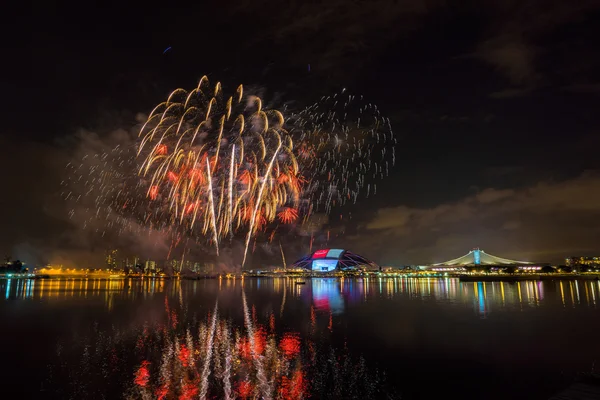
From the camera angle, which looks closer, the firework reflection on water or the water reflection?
the firework reflection on water

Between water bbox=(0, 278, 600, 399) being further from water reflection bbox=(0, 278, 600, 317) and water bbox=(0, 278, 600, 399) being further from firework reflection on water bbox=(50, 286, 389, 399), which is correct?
water reflection bbox=(0, 278, 600, 317)

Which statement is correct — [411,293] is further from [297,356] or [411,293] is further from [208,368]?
[208,368]

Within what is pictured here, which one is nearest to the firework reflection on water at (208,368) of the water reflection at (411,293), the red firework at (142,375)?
the red firework at (142,375)

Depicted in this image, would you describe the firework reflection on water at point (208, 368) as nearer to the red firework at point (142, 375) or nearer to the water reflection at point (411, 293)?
the red firework at point (142, 375)

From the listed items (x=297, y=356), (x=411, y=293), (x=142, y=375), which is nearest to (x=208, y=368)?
(x=142, y=375)

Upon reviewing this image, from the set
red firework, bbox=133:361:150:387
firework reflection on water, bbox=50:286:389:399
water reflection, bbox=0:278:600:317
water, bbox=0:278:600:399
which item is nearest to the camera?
firework reflection on water, bbox=50:286:389:399

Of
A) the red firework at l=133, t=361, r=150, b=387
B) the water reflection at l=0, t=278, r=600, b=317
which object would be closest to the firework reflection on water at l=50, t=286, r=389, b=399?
the red firework at l=133, t=361, r=150, b=387

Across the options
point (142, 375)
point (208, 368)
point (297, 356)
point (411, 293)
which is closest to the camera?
point (142, 375)

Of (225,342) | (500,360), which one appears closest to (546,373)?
(500,360)

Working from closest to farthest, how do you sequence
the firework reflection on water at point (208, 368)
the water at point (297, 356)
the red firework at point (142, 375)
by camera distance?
the firework reflection on water at point (208, 368) < the water at point (297, 356) < the red firework at point (142, 375)

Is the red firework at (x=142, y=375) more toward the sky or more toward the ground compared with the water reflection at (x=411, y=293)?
more toward the sky

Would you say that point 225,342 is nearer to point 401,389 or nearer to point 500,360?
point 401,389
